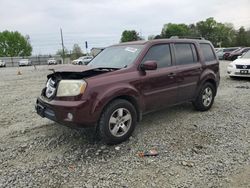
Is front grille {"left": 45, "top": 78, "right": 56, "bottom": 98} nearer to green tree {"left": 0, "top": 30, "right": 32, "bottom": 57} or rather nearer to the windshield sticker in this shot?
the windshield sticker

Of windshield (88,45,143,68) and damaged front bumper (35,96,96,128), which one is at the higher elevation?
windshield (88,45,143,68)

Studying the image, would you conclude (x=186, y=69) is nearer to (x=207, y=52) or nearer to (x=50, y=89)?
(x=207, y=52)

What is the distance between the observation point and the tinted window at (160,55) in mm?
5047

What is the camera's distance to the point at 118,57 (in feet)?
17.0

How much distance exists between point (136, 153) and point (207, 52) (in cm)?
360

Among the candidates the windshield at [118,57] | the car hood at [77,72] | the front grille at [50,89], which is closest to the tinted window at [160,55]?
the windshield at [118,57]

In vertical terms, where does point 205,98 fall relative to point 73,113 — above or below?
below

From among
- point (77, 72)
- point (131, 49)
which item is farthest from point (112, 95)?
point (131, 49)

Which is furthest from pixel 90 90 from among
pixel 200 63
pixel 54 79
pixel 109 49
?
pixel 200 63

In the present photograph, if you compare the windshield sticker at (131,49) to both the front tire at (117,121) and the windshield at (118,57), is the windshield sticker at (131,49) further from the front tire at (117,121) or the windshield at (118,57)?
the front tire at (117,121)

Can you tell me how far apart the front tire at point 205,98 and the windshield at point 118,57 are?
2021 mm

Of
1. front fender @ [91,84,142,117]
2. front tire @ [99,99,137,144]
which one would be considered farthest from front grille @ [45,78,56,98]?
front tire @ [99,99,137,144]

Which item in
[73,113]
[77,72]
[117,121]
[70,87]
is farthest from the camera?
[117,121]

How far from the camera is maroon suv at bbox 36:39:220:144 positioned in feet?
13.4
